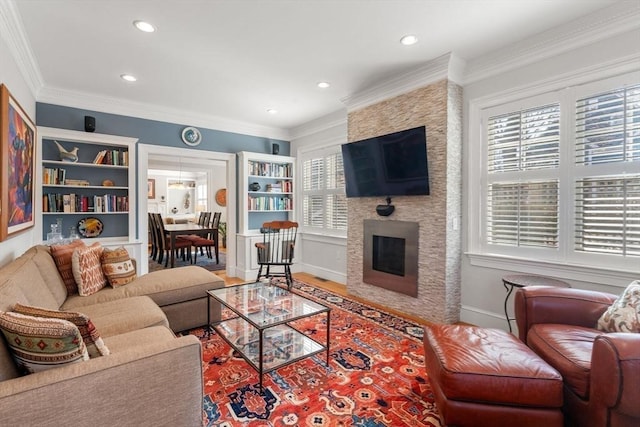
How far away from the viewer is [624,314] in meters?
1.68

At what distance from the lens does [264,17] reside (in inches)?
89.5

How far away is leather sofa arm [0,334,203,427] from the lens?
1.00 meters

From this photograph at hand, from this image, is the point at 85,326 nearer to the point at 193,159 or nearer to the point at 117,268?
the point at 117,268

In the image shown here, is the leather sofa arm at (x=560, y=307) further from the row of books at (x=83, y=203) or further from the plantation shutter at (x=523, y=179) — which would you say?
the row of books at (x=83, y=203)

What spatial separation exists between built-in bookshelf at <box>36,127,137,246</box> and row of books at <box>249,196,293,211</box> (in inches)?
69.1

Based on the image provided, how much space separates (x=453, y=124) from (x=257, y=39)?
1996 mm

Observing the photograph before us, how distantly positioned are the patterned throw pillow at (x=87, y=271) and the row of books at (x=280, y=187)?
2.97 m

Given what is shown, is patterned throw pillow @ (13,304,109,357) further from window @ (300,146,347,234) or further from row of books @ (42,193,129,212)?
window @ (300,146,347,234)

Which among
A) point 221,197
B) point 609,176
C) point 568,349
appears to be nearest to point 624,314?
point 568,349

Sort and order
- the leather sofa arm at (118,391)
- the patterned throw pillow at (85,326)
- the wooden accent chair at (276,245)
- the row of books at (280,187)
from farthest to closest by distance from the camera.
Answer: the row of books at (280,187) → the wooden accent chair at (276,245) → the patterned throw pillow at (85,326) → the leather sofa arm at (118,391)

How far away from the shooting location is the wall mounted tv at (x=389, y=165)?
3.08m

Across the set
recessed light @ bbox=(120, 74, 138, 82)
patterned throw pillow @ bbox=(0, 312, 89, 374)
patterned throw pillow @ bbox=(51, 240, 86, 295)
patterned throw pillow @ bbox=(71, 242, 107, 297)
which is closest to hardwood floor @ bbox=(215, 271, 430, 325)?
patterned throw pillow @ bbox=(71, 242, 107, 297)

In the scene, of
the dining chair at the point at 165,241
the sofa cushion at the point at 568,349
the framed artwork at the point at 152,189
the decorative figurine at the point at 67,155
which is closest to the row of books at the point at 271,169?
the decorative figurine at the point at 67,155

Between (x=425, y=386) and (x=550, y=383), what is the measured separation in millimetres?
801
